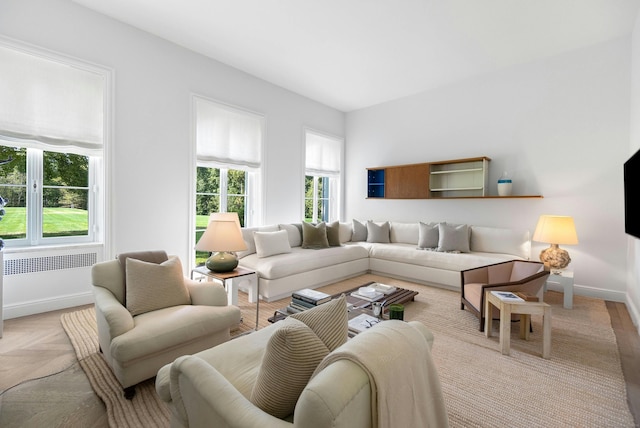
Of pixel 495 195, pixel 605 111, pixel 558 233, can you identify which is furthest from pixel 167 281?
pixel 605 111

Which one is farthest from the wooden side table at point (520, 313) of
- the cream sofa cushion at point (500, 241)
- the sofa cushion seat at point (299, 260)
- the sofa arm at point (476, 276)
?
the sofa cushion seat at point (299, 260)

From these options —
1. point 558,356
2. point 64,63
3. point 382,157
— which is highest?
point 64,63

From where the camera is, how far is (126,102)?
344 centimetres

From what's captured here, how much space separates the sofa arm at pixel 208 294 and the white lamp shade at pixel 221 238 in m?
0.46

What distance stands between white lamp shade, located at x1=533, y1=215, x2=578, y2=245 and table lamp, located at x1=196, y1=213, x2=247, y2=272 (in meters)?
3.71

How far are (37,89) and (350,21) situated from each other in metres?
3.34

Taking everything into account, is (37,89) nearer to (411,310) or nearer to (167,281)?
(167,281)

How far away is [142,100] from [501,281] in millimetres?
4677

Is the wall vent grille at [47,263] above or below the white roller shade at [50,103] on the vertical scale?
below

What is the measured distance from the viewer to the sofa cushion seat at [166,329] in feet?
5.62

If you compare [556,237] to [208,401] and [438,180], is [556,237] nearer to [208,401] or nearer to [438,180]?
[438,180]

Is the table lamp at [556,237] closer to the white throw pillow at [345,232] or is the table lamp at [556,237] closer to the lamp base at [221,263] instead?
the white throw pillow at [345,232]

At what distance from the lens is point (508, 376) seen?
6.70 ft

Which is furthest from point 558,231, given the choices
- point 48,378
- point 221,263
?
point 48,378
